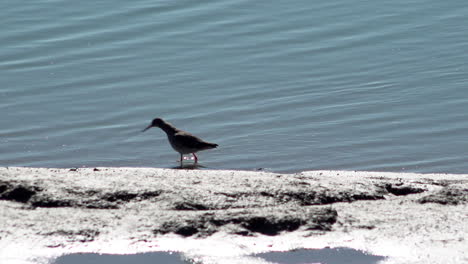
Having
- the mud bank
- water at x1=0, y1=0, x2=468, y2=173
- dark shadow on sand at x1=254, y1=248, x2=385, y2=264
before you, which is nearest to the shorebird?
water at x1=0, y1=0, x2=468, y2=173

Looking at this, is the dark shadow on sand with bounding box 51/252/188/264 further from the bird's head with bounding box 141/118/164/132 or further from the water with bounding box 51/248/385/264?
the bird's head with bounding box 141/118/164/132

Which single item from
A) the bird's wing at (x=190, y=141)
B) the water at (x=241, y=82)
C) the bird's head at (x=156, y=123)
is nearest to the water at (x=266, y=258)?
the water at (x=241, y=82)

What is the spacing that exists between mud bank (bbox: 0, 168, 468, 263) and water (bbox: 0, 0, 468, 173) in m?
3.15

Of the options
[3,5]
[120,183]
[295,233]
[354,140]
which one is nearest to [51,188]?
[120,183]

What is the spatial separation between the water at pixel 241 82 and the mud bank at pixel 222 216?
315 cm

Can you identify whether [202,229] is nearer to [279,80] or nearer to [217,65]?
[279,80]

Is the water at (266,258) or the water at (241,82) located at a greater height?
the water at (241,82)

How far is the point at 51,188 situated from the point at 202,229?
54.8 inches

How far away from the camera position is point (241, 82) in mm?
13164

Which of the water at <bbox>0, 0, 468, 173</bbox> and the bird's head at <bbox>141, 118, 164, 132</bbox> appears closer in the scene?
the water at <bbox>0, 0, 468, 173</bbox>

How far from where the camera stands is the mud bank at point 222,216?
225 inches

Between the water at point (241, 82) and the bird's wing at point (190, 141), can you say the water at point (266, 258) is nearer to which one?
the water at point (241, 82)

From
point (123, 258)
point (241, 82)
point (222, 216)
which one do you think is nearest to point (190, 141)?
point (241, 82)

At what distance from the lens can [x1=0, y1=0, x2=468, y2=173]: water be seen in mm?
10750
